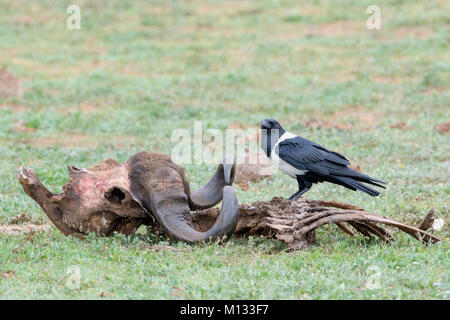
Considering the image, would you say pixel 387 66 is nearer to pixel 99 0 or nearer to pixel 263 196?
pixel 263 196

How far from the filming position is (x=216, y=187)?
21.3ft

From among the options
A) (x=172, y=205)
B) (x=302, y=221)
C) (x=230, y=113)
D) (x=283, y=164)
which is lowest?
(x=230, y=113)

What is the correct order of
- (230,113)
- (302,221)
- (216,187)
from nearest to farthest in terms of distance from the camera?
(302,221) < (216,187) < (230,113)

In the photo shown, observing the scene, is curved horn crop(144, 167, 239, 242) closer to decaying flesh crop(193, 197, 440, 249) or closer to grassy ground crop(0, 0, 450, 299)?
grassy ground crop(0, 0, 450, 299)

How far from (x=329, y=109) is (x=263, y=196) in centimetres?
522

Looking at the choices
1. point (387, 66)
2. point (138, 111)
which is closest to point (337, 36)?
point (387, 66)

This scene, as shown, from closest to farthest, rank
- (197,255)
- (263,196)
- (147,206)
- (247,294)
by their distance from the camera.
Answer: (247,294) < (197,255) < (147,206) < (263,196)

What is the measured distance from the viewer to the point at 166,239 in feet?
21.2

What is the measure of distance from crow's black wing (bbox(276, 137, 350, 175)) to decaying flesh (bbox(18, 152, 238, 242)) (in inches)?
29.8

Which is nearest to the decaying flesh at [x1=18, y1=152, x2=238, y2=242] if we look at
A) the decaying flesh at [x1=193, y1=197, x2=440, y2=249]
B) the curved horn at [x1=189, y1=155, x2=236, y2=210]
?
the curved horn at [x1=189, y1=155, x2=236, y2=210]

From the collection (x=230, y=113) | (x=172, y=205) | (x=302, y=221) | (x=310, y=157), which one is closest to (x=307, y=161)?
(x=310, y=157)

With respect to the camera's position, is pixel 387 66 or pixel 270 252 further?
pixel 387 66

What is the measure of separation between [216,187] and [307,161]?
0.92m

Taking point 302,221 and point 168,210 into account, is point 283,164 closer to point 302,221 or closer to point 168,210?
point 302,221
